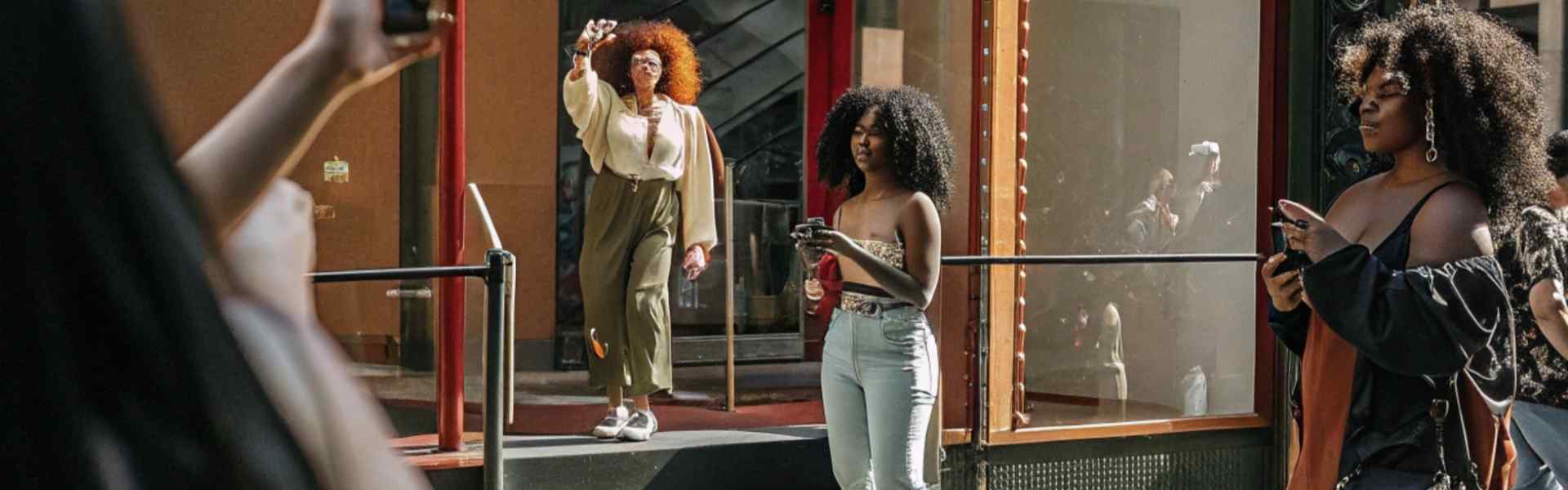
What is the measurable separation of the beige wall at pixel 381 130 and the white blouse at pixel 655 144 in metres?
0.49

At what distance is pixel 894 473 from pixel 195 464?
17.6ft

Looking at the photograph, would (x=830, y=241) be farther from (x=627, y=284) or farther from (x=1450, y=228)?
(x=1450, y=228)

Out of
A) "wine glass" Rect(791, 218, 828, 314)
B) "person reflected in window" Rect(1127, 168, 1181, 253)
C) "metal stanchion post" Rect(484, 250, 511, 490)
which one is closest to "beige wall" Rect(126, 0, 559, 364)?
"metal stanchion post" Rect(484, 250, 511, 490)

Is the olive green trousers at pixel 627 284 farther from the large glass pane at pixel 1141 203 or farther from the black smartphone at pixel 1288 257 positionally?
the black smartphone at pixel 1288 257

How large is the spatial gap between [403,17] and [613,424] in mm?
6477

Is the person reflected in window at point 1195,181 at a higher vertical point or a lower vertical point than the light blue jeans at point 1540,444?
higher

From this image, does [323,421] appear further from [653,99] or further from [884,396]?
[653,99]

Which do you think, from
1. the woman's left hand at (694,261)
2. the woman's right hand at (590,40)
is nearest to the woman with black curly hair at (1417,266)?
the woman's left hand at (694,261)

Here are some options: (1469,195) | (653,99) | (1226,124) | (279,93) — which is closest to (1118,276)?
(1226,124)

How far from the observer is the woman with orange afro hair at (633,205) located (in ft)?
26.1

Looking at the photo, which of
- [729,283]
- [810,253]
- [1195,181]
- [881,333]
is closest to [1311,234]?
[881,333]

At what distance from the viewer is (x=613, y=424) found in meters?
7.82

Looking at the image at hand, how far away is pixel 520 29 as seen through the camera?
8695 millimetres

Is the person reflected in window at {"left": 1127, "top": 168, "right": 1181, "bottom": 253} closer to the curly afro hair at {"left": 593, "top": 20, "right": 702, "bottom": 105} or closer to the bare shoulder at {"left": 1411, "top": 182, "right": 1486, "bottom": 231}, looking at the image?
the curly afro hair at {"left": 593, "top": 20, "right": 702, "bottom": 105}
